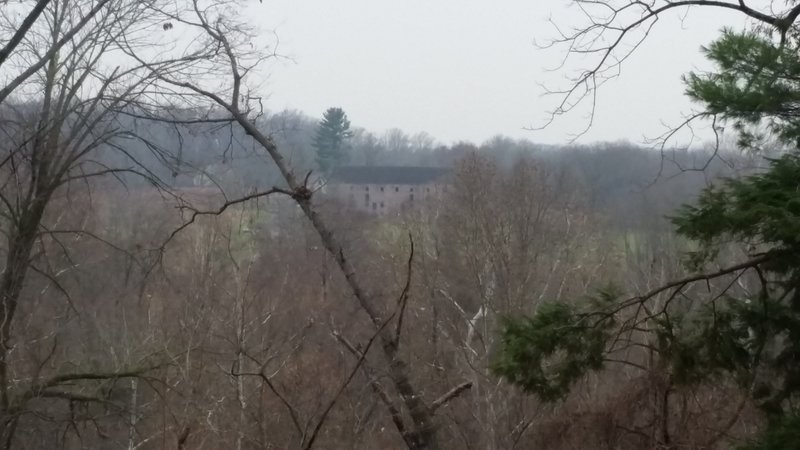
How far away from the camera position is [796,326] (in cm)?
616

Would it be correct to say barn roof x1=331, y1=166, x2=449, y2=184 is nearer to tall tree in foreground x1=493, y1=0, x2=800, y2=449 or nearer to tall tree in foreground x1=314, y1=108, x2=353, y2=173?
tall tree in foreground x1=314, y1=108, x2=353, y2=173

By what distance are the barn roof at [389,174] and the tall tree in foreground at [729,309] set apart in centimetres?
3207

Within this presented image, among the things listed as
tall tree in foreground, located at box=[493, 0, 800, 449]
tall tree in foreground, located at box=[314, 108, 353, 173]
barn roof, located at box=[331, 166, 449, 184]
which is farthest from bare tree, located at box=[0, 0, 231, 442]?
barn roof, located at box=[331, 166, 449, 184]

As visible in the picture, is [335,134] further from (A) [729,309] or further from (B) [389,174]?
(A) [729,309]

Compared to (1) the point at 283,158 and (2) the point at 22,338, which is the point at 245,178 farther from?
(2) the point at 22,338

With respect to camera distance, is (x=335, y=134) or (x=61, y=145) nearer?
(x=61, y=145)

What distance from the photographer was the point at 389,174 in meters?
44.8

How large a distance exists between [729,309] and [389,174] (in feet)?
126

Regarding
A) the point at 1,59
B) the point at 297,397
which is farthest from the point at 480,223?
the point at 1,59

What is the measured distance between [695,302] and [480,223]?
12.3 metres

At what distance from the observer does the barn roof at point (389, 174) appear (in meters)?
40.5

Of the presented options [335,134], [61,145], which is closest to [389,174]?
[335,134]

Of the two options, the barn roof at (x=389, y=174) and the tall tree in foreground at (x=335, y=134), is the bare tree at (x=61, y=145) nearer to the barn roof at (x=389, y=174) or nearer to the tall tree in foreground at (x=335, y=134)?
the tall tree in foreground at (x=335, y=134)

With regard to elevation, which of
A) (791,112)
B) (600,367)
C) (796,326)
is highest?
(791,112)
